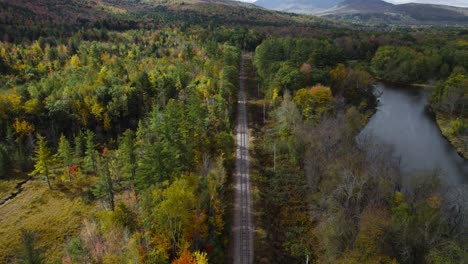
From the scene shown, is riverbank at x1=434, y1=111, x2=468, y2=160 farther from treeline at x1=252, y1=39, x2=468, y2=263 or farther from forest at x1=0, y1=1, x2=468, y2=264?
treeline at x1=252, y1=39, x2=468, y2=263

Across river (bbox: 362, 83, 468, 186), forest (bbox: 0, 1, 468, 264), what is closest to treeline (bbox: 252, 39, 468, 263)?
forest (bbox: 0, 1, 468, 264)

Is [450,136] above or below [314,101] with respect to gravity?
below

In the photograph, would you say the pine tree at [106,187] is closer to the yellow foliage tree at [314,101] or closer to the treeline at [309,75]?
the yellow foliage tree at [314,101]

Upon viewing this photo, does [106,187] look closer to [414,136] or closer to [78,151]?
[78,151]

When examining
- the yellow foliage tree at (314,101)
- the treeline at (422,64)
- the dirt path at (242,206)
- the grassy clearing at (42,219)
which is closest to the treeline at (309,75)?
the yellow foliage tree at (314,101)

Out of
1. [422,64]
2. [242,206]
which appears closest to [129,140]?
[242,206]

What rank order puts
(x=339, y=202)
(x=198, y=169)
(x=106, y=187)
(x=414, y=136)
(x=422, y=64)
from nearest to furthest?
(x=339, y=202) → (x=106, y=187) → (x=198, y=169) → (x=414, y=136) → (x=422, y=64)
